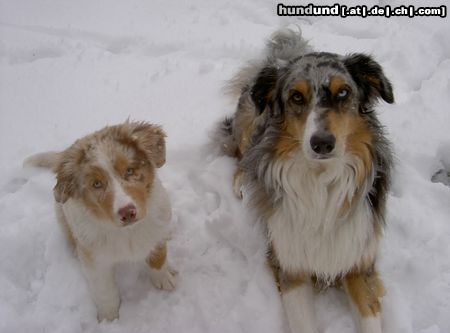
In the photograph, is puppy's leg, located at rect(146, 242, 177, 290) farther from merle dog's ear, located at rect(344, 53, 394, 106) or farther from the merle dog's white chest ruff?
merle dog's ear, located at rect(344, 53, 394, 106)

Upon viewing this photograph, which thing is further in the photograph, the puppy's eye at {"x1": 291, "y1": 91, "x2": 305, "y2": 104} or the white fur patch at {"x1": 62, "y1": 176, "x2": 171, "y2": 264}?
the white fur patch at {"x1": 62, "y1": 176, "x2": 171, "y2": 264}

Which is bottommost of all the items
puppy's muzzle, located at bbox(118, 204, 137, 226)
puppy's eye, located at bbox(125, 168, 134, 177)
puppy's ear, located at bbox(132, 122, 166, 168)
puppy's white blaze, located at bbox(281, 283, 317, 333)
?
puppy's white blaze, located at bbox(281, 283, 317, 333)

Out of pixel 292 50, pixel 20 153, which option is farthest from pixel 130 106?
pixel 292 50

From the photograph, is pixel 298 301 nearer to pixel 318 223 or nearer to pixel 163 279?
pixel 318 223

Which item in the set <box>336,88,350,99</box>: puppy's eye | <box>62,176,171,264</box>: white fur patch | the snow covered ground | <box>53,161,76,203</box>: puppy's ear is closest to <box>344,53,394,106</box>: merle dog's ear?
<box>336,88,350,99</box>: puppy's eye

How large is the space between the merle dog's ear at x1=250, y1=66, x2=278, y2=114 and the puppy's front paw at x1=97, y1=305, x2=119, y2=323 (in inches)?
59.2

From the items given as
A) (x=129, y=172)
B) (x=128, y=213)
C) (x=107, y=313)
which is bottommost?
(x=107, y=313)

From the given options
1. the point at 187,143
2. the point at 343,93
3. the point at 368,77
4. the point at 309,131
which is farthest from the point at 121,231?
the point at 368,77

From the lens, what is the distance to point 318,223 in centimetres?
257

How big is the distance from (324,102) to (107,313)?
1.75 meters

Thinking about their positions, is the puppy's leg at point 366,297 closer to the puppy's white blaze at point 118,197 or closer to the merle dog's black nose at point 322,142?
the merle dog's black nose at point 322,142

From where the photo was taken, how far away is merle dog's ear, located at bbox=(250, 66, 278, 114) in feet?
8.59

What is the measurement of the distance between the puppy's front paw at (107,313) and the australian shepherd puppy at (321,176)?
1008mm

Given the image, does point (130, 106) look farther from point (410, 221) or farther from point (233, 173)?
point (410, 221)
